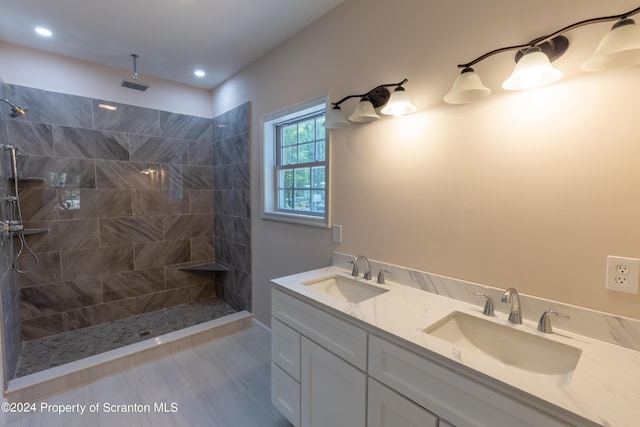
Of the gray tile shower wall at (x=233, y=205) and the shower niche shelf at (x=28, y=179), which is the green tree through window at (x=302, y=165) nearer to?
the gray tile shower wall at (x=233, y=205)

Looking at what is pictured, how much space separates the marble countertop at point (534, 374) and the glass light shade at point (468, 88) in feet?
3.20

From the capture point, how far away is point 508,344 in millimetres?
1179

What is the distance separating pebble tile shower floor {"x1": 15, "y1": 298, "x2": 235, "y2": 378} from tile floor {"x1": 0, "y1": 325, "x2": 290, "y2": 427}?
43cm

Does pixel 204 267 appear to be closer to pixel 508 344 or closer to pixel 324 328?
pixel 324 328

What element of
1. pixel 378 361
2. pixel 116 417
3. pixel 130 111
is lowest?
pixel 116 417

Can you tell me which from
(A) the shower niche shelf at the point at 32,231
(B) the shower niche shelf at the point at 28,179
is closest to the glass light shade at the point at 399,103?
(B) the shower niche shelf at the point at 28,179

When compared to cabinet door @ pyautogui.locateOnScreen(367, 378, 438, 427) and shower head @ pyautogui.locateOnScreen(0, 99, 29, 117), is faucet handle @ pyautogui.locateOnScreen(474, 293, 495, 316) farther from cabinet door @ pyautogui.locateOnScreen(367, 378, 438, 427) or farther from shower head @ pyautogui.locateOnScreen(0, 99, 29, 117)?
shower head @ pyautogui.locateOnScreen(0, 99, 29, 117)

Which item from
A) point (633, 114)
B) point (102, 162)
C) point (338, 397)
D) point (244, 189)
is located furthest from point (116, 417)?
point (633, 114)

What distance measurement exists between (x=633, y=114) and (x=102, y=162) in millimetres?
3932

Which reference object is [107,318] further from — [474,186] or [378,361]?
[474,186]

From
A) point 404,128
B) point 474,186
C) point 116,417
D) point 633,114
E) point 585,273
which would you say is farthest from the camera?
point 116,417

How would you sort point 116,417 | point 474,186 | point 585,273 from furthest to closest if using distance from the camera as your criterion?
point 116,417
point 474,186
point 585,273

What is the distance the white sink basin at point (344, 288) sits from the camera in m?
1.75

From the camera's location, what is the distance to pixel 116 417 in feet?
6.06
